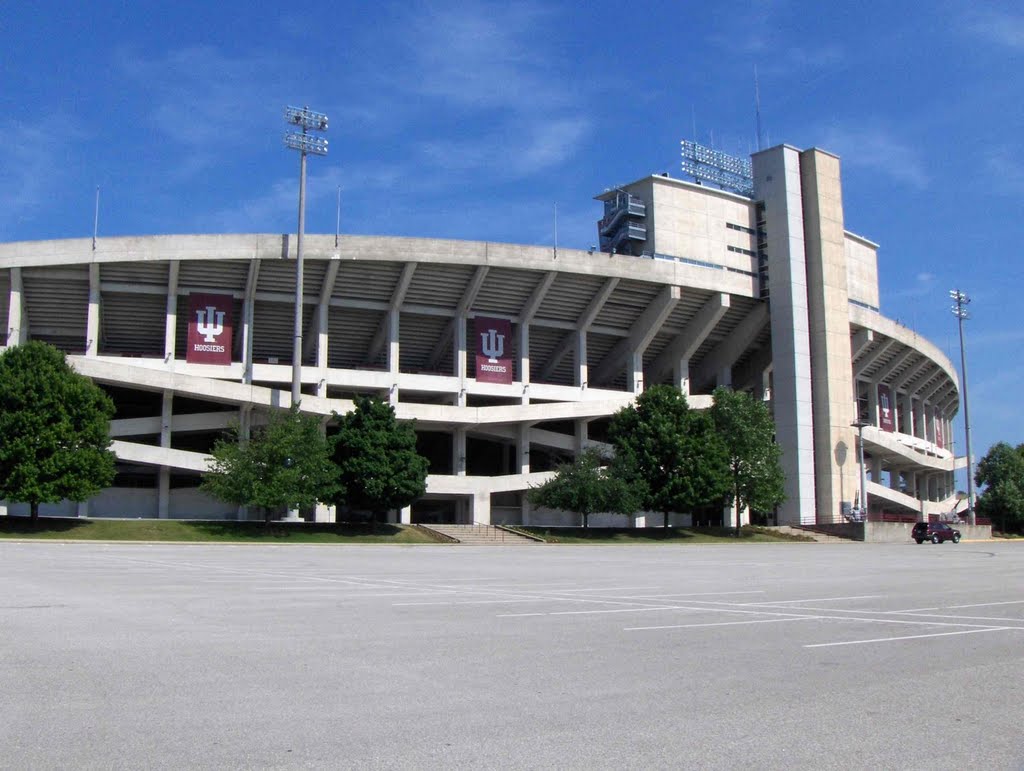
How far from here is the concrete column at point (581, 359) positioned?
6066cm

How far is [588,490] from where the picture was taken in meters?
52.0

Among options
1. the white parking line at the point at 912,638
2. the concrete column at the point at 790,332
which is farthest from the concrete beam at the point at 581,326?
the white parking line at the point at 912,638

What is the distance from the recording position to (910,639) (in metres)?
10.4

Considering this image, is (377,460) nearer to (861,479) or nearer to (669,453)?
(669,453)

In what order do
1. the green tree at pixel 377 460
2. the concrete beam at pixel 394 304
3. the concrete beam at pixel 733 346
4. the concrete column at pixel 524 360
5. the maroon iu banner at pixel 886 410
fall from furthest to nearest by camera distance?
the maroon iu banner at pixel 886 410
the concrete beam at pixel 733 346
the concrete column at pixel 524 360
the concrete beam at pixel 394 304
the green tree at pixel 377 460

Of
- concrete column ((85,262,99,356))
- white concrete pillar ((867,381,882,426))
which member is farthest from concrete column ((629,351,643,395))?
concrete column ((85,262,99,356))

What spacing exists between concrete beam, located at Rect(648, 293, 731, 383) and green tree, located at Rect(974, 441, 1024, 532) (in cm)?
3464

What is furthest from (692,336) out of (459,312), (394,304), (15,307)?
(15,307)

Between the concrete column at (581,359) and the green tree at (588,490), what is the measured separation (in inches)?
288

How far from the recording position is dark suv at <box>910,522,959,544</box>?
2115 inches

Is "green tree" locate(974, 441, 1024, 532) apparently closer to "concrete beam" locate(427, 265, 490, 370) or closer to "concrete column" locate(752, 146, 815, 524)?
"concrete column" locate(752, 146, 815, 524)

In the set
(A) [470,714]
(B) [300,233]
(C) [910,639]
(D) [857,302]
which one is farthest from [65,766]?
(D) [857,302]

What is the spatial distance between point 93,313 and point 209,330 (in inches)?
233

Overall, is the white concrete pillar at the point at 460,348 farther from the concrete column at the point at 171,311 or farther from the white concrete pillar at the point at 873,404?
the white concrete pillar at the point at 873,404
